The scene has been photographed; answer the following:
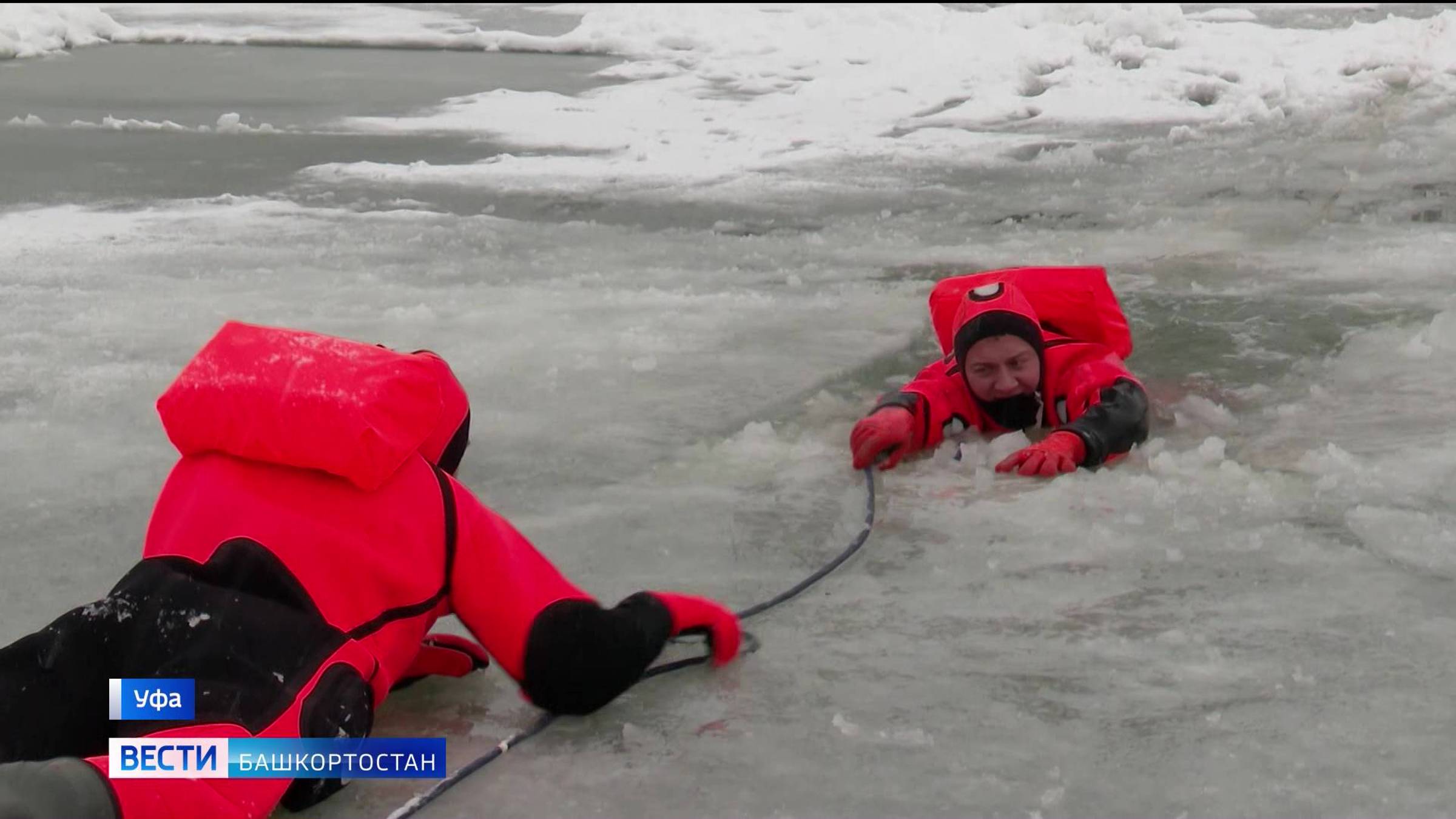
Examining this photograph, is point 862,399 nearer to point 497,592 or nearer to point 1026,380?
point 1026,380

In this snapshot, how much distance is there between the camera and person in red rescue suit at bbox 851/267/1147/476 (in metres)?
3.33

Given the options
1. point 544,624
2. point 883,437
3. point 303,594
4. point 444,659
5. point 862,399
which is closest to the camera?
point 303,594

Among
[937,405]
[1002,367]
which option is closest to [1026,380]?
[1002,367]

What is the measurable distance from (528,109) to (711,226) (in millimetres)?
3162

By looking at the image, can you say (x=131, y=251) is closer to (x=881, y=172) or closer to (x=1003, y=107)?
(x=881, y=172)

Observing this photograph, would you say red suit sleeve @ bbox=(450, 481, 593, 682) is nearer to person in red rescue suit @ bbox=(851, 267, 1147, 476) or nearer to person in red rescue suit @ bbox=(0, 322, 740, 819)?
person in red rescue suit @ bbox=(0, 322, 740, 819)

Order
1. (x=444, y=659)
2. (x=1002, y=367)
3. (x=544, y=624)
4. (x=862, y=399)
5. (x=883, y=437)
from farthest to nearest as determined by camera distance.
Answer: (x=862, y=399)
(x=1002, y=367)
(x=883, y=437)
(x=444, y=659)
(x=544, y=624)

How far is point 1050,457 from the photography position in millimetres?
3219

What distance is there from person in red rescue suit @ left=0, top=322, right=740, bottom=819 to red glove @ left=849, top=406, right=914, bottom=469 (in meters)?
1.02

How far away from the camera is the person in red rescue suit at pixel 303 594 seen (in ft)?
6.47

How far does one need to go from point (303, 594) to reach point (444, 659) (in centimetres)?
34

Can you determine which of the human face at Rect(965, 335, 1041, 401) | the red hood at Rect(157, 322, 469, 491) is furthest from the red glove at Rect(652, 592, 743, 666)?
the human face at Rect(965, 335, 1041, 401)

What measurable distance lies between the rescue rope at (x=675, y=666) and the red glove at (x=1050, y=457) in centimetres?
29

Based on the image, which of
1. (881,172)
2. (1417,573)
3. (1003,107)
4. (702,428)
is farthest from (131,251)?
(1003,107)
